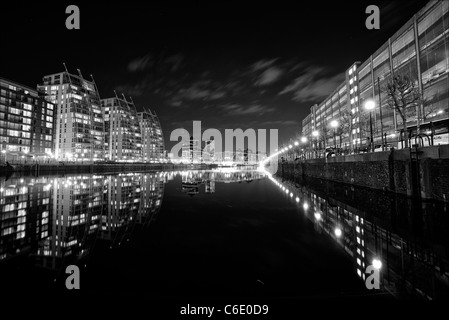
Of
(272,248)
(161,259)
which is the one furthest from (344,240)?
(161,259)

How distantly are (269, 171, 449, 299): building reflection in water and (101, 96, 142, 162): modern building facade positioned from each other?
590ft

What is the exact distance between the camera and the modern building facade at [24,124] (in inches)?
4001

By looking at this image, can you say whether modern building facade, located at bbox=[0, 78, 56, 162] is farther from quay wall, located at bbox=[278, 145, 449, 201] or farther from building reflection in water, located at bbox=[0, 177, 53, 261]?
quay wall, located at bbox=[278, 145, 449, 201]

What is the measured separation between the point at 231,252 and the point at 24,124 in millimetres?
138438

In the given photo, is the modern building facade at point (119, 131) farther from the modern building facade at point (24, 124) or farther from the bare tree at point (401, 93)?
the bare tree at point (401, 93)

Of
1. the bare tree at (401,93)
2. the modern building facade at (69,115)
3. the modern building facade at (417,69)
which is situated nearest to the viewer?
the bare tree at (401,93)

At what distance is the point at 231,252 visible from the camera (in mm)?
7305

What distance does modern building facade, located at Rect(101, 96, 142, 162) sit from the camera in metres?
178

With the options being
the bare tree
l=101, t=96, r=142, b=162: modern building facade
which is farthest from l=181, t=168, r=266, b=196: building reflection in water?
l=101, t=96, r=142, b=162: modern building facade

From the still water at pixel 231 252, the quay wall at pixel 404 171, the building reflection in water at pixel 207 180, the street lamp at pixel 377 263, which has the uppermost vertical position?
the quay wall at pixel 404 171

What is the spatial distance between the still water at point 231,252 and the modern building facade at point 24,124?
110696mm

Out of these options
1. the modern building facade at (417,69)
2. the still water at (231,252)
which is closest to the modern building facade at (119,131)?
the modern building facade at (417,69)
